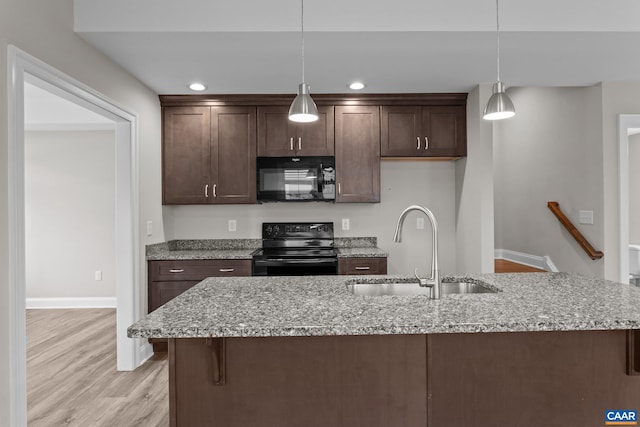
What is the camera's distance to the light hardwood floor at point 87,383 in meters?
2.45

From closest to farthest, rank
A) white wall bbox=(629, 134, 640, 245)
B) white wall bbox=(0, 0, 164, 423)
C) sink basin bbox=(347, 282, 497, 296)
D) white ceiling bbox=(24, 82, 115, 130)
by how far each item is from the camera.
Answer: white wall bbox=(0, 0, 164, 423) < sink basin bbox=(347, 282, 497, 296) < white ceiling bbox=(24, 82, 115, 130) < white wall bbox=(629, 134, 640, 245)

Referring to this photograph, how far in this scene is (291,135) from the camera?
382 cm

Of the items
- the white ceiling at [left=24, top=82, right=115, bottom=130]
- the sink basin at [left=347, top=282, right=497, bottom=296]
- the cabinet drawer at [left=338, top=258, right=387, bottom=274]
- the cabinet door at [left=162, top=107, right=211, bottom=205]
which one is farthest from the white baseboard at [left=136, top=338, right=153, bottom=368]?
the white ceiling at [left=24, top=82, right=115, bottom=130]

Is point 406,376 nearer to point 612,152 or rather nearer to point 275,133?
point 275,133

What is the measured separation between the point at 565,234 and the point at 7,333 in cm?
457

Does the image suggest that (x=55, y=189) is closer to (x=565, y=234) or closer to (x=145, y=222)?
(x=145, y=222)

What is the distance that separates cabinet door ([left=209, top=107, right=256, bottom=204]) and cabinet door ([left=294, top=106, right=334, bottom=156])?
1.48 ft

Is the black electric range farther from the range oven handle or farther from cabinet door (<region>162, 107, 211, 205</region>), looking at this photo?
cabinet door (<region>162, 107, 211, 205</region>)

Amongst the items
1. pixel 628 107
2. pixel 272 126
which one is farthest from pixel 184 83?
pixel 628 107

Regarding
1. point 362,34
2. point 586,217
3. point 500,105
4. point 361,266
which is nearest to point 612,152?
point 586,217

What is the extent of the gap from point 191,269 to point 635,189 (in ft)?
17.5

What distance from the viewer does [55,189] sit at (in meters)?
5.19

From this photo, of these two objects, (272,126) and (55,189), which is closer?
(272,126)

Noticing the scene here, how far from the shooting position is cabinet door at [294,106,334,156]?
3.82m
